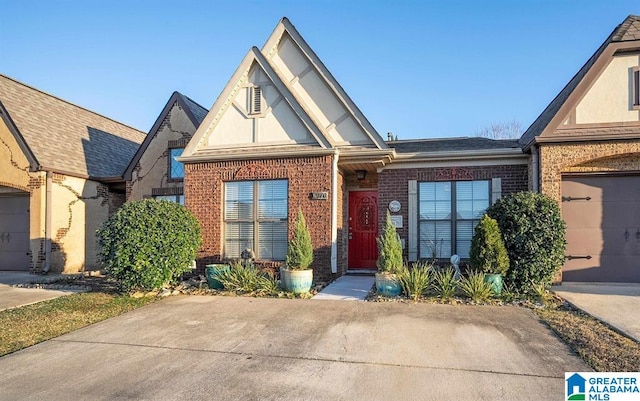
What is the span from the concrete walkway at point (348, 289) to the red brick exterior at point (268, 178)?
16.6 inches

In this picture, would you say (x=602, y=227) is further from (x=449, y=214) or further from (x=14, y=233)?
(x=14, y=233)

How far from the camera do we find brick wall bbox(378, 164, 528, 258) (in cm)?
980

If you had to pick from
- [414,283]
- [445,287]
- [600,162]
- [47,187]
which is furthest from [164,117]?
[600,162]

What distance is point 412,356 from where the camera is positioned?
472 centimetres

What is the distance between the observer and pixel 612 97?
8.67 m

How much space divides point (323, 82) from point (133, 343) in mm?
7924

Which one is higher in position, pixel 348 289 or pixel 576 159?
pixel 576 159

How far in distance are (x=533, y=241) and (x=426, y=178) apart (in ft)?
10.7

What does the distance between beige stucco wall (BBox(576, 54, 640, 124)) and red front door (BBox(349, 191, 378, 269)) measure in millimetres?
5497

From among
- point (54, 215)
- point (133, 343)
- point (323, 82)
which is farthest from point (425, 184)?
point (54, 215)

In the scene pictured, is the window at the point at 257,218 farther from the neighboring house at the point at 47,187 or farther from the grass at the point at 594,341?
the neighboring house at the point at 47,187

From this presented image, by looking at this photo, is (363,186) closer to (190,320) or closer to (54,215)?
(190,320)

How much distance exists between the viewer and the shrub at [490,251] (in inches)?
303

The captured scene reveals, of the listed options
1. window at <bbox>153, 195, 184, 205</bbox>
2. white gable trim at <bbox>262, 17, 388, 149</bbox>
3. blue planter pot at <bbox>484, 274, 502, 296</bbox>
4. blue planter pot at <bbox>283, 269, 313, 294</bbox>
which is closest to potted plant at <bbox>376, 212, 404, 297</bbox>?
blue planter pot at <bbox>283, 269, 313, 294</bbox>
